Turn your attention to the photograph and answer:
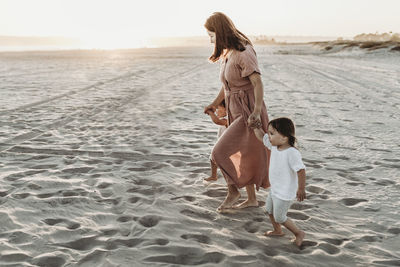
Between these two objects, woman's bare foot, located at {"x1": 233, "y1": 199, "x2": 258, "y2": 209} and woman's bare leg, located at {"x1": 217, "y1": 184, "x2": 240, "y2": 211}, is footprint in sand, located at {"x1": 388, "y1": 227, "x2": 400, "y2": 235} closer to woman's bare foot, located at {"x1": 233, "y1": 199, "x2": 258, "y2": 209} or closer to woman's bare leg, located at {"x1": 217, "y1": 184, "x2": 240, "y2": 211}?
woman's bare foot, located at {"x1": 233, "y1": 199, "x2": 258, "y2": 209}

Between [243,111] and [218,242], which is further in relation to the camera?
[243,111]

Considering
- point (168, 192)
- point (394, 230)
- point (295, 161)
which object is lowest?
point (394, 230)

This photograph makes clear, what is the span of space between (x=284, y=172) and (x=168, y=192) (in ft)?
5.84

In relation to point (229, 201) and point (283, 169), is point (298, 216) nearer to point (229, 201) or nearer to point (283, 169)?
point (229, 201)

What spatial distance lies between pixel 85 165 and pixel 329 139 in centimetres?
408

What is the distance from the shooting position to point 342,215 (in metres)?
4.02

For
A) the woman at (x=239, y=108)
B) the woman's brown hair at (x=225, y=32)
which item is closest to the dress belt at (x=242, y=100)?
the woman at (x=239, y=108)

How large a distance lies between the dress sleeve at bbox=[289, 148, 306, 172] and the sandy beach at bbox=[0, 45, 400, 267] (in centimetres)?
75

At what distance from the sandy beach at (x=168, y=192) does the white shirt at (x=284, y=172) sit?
0.52m

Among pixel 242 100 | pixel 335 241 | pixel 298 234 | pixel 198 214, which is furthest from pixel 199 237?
pixel 242 100

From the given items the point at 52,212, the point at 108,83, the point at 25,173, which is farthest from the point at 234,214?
the point at 108,83

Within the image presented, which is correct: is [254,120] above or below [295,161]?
above

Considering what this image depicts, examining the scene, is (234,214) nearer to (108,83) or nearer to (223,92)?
(223,92)

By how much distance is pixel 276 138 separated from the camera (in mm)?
3107
